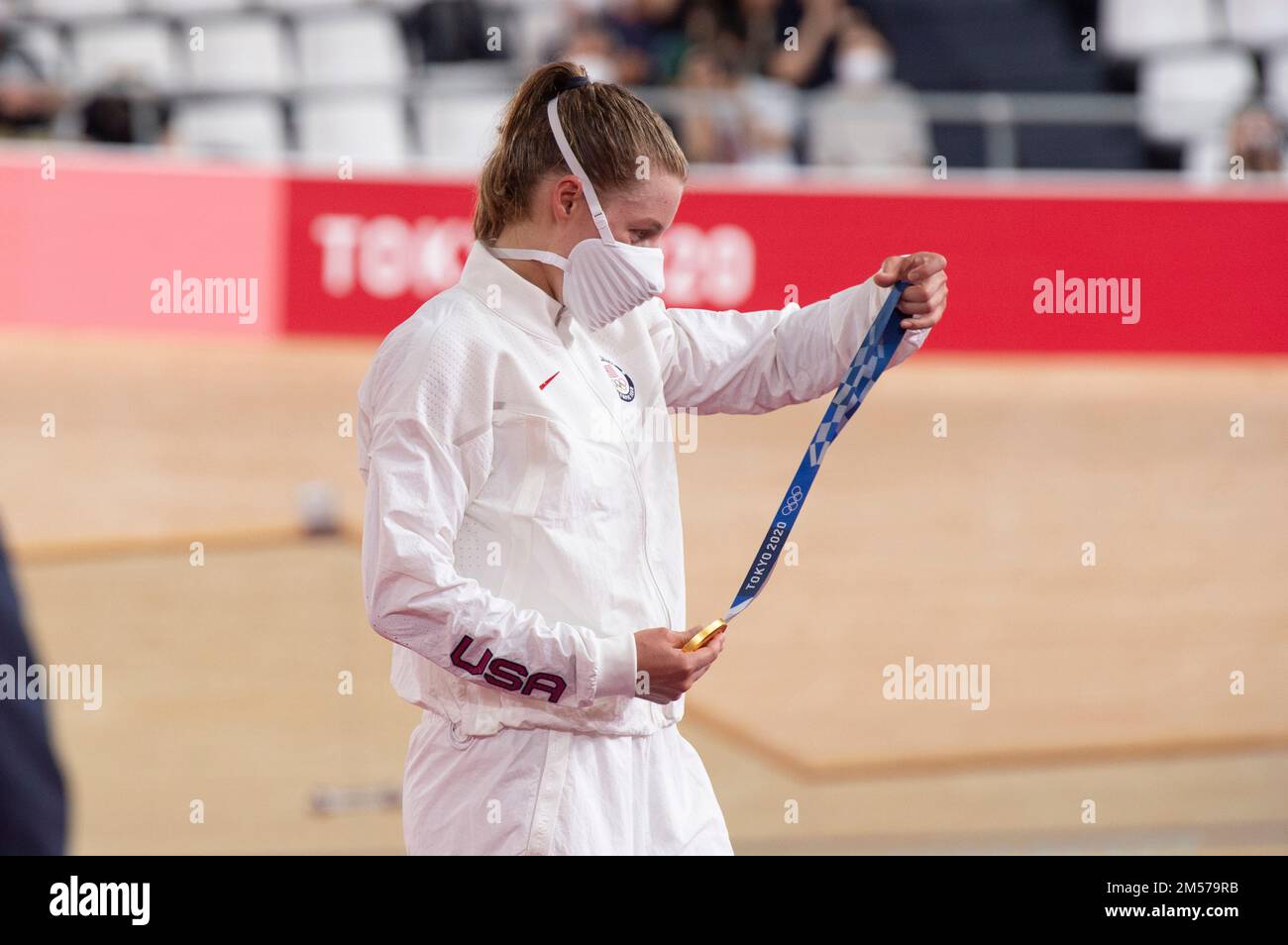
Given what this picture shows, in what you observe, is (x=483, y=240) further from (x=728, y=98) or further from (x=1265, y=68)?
(x=1265, y=68)

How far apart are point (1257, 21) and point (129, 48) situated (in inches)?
327

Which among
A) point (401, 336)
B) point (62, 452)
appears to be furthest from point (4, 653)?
point (62, 452)

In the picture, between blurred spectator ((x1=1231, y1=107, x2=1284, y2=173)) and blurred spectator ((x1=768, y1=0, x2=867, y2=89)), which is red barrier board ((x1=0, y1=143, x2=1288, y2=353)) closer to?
blurred spectator ((x1=1231, y1=107, x2=1284, y2=173))

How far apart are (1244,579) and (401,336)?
17.4 ft

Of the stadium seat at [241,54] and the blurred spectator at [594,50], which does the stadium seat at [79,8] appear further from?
the blurred spectator at [594,50]

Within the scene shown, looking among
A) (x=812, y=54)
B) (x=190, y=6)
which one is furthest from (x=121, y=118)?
(x=812, y=54)

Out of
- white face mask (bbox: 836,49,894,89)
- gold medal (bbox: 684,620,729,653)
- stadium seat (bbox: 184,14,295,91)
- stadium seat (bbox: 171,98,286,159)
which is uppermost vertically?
stadium seat (bbox: 184,14,295,91)

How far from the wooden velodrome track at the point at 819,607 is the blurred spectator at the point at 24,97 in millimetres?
1276

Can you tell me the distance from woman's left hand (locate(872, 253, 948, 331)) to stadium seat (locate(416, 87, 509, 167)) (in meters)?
8.31

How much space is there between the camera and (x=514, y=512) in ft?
6.18

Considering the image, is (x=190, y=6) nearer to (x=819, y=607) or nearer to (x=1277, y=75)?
(x=819, y=607)

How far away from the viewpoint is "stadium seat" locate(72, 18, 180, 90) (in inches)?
417

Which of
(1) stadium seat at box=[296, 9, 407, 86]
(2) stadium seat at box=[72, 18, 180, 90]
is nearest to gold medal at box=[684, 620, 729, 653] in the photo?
(2) stadium seat at box=[72, 18, 180, 90]

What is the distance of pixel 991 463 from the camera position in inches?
315
